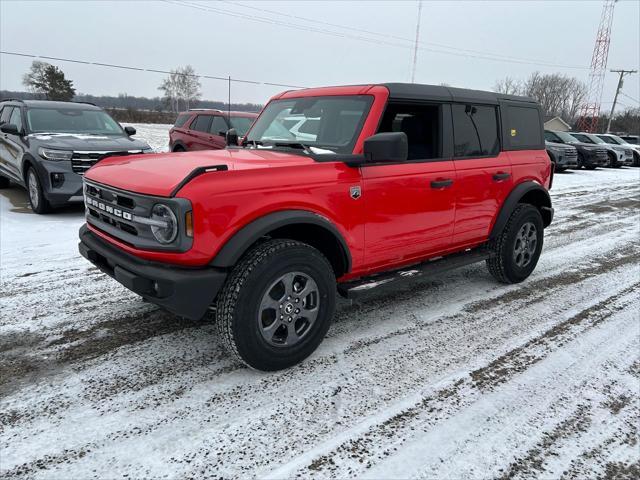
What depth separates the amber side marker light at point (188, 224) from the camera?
103 inches

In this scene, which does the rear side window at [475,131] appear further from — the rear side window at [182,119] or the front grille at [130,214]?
the rear side window at [182,119]

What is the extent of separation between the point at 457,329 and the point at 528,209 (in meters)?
1.80

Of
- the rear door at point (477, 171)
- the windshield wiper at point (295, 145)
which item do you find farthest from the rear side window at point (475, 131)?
the windshield wiper at point (295, 145)

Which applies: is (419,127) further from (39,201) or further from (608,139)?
(608,139)

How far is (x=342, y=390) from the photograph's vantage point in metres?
2.89

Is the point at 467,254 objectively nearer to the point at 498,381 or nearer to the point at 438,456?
the point at 498,381

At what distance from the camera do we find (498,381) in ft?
10.0

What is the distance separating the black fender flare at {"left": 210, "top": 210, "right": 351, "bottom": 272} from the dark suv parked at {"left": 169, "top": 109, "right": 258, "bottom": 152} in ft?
28.1

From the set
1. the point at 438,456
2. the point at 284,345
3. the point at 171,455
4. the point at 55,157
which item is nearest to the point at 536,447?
the point at 438,456

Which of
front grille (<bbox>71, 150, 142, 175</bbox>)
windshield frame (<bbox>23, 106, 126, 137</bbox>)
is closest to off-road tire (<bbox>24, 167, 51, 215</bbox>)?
front grille (<bbox>71, 150, 142, 175</bbox>)

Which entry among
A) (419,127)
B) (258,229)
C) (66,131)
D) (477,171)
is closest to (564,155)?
(477,171)

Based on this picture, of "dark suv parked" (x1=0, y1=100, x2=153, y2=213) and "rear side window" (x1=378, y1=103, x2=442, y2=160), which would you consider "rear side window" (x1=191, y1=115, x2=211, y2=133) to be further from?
"rear side window" (x1=378, y1=103, x2=442, y2=160)

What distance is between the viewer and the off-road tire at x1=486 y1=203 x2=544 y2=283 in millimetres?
4730

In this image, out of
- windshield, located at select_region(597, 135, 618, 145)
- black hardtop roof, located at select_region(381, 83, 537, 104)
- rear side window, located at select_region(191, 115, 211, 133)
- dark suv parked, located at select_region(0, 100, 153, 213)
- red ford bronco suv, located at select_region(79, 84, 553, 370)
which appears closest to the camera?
red ford bronco suv, located at select_region(79, 84, 553, 370)
